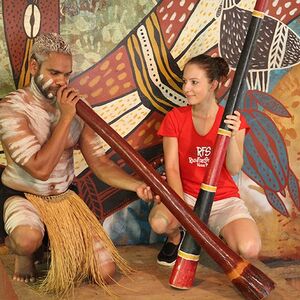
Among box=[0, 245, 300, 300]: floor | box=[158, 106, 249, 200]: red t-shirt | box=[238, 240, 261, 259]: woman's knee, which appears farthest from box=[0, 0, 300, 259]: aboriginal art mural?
box=[238, 240, 261, 259]: woman's knee

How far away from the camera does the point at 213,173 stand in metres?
2.72

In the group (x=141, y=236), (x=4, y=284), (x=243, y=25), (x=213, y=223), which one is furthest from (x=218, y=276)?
(x=243, y=25)

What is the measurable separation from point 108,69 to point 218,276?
47.0 inches

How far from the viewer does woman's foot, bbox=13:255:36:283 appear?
2.68m

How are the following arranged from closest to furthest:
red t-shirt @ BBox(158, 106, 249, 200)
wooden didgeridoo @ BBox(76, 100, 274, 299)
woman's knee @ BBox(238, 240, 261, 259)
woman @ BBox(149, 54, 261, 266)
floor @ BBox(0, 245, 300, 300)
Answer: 1. wooden didgeridoo @ BBox(76, 100, 274, 299)
2. floor @ BBox(0, 245, 300, 300)
3. woman's knee @ BBox(238, 240, 261, 259)
4. woman @ BBox(149, 54, 261, 266)
5. red t-shirt @ BBox(158, 106, 249, 200)

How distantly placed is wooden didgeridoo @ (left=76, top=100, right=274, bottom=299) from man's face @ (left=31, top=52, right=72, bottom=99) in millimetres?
143

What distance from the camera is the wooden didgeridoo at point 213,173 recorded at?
2.68 m

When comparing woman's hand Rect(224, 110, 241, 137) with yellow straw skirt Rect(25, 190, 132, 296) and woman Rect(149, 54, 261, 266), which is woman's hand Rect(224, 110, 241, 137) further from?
yellow straw skirt Rect(25, 190, 132, 296)

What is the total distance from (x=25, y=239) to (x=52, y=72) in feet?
2.41

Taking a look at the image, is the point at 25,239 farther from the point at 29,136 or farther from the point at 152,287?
the point at 152,287

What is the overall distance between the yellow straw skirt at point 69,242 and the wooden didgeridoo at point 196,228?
0.38 metres

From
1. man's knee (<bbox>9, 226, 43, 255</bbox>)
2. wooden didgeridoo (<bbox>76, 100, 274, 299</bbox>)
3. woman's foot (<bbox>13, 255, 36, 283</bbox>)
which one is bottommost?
woman's foot (<bbox>13, 255, 36, 283</bbox>)

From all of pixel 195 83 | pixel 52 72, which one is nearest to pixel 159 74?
pixel 195 83

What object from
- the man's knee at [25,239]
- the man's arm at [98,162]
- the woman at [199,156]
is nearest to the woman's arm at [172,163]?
the woman at [199,156]
